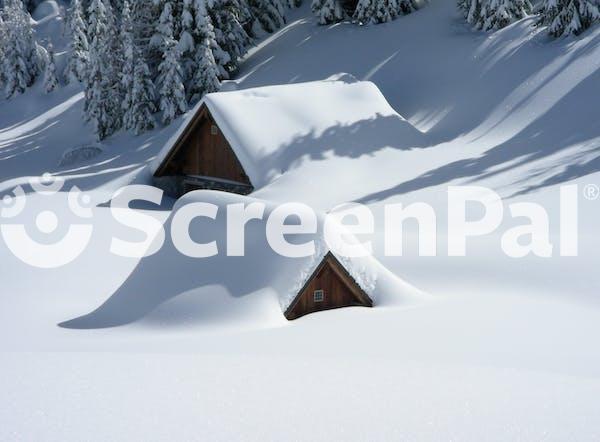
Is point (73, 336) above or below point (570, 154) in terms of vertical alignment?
above

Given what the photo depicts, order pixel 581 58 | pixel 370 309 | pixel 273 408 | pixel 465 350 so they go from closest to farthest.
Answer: pixel 273 408, pixel 465 350, pixel 370 309, pixel 581 58

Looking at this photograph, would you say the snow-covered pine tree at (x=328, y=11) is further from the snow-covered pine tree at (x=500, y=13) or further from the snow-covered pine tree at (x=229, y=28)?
the snow-covered pine tree at (x=500, y=13)

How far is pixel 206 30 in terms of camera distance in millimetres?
30469

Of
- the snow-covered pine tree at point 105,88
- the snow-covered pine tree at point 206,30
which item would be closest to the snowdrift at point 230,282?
the snow-covered pine tree at point 206,30

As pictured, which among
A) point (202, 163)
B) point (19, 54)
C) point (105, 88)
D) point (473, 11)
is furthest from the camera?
point (19, 54)

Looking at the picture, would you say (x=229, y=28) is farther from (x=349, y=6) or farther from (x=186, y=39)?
(x=349, y=6)

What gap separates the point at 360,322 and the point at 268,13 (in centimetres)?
3139

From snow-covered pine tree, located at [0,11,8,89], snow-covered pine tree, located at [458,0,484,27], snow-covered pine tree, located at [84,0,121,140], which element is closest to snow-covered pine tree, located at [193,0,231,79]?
snow-covered pine tree, located at [84,0,121,140]

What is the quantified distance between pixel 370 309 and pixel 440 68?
2042cm

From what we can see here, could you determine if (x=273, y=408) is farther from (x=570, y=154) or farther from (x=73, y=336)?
(x=570, y=154)

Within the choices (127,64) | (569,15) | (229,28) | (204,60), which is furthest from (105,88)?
(569,15)

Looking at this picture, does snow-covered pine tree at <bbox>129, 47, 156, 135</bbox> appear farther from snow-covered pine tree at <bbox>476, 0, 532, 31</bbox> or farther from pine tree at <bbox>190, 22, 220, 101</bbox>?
snow-covered pine tree at <bbox>476, 0, 532, 31</bbox>

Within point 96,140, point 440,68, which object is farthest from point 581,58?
point 96,140

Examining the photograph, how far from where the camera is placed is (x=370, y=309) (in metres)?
10.5
